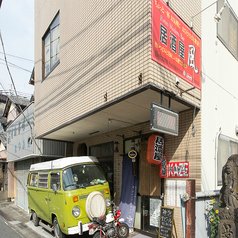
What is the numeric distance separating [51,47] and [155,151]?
315 inches

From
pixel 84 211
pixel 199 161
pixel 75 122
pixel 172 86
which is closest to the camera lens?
pixel 172 86

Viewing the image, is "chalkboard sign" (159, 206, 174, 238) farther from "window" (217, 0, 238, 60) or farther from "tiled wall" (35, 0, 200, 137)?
"window" (217, 0, 238, 60)

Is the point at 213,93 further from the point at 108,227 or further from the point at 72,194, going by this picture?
the point at 72,194

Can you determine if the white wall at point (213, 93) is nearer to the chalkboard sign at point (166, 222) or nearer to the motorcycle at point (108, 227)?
the chalkboard sign at point (166, 222)

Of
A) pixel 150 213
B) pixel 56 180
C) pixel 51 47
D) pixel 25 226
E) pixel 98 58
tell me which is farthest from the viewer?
pixel 51 47

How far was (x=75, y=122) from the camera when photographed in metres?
8.07

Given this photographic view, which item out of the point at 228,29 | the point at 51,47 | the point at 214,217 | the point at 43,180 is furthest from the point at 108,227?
the point at 51,47

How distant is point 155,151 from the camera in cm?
647

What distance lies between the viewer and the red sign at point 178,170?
6.35 metres

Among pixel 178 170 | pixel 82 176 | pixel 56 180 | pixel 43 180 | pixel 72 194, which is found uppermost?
pixel 178 170

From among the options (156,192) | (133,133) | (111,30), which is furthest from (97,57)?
(156,192)

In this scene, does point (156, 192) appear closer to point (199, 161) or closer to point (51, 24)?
point (199, 161)

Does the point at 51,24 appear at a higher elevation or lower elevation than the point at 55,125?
higher

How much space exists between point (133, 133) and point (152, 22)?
4.46 metres
